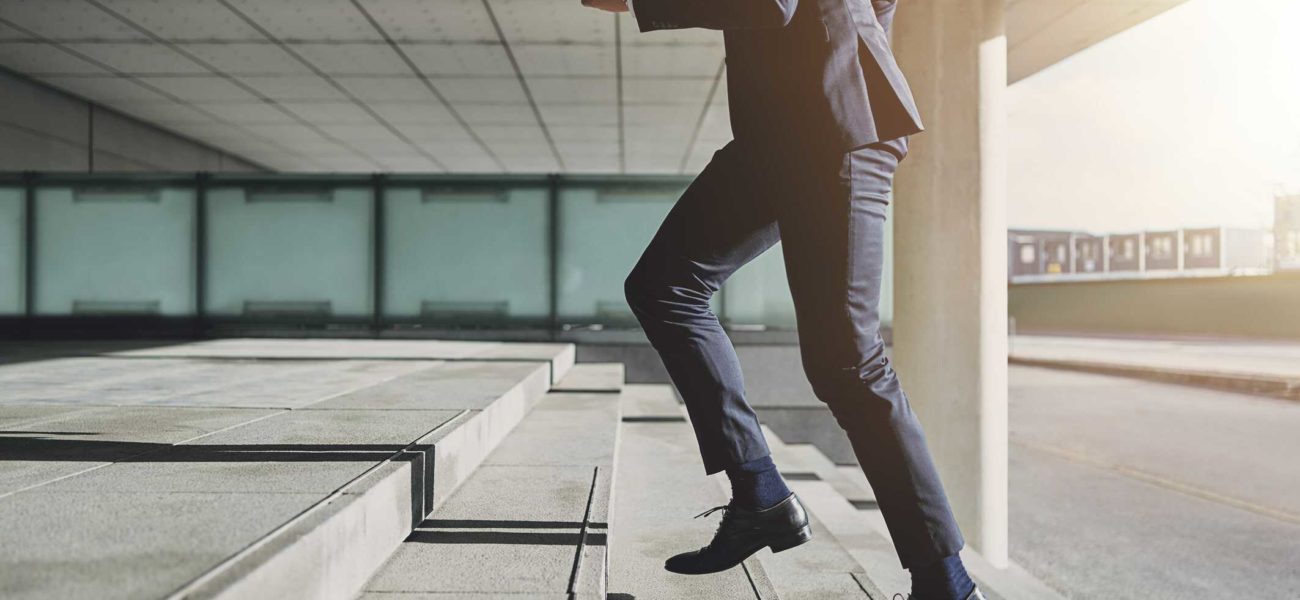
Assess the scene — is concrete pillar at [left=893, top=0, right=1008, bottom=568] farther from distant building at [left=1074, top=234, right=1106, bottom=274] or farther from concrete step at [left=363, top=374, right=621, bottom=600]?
distant building at [left=1074, top=234, right=1106, bottom=274]

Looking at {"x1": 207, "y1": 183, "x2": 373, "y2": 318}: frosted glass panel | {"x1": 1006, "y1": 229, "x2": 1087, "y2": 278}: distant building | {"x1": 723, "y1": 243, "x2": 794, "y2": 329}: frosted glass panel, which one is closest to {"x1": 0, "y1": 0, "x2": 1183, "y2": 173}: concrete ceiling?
{"x1": 207, "y1": 183, "x2": 373, "y2": 318}: frosted glass panel

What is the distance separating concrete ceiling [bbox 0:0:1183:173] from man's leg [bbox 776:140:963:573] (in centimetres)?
600

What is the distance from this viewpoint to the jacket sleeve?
128 cm

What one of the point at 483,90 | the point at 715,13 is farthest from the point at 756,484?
the point at 483,90

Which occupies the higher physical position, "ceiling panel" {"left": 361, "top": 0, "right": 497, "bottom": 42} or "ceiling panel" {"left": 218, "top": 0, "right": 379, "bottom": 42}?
"ceiling panel" {"left": 361, "top": 0, "right": 497, "bottom": 42}

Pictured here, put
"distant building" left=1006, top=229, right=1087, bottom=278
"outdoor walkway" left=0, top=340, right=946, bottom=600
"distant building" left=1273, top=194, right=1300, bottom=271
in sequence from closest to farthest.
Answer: "outdoor walkway" left=0, top=340, right=946, bottom=600 → "distant building" left=1273, top=194, right=1300, bottom=271 → "distant building" left=1006, top=229, right=1087, bottom=278

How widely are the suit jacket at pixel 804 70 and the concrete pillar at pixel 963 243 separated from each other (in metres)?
3.49

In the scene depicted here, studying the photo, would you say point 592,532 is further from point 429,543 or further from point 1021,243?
point 1021,243

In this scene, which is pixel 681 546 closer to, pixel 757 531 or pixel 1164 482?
pixel 757 531

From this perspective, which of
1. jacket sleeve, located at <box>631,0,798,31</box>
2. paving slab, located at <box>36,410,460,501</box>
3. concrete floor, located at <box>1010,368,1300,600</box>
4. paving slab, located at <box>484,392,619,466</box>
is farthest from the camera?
concrete floor, located at <box>1010,368,1300,600</box>

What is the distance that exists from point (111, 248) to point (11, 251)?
0.88 m

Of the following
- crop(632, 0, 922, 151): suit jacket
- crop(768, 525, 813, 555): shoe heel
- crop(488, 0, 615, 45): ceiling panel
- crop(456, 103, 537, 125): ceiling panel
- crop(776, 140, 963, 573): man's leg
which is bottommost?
crop(768, 525, 813, 555): shoe heel

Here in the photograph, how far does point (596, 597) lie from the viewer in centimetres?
139

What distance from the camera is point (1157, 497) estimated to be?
689 cm
